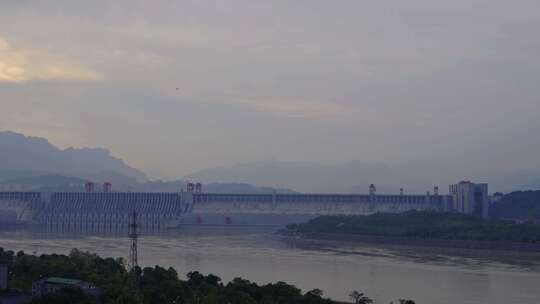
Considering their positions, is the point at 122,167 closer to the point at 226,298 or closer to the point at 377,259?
the point at 377,259

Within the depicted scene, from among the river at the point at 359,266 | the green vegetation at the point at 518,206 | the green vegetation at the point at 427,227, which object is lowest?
the river at the point at 359,266

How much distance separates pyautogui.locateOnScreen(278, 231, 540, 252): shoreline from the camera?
30.6 m

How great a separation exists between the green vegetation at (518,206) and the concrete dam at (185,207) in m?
2.75

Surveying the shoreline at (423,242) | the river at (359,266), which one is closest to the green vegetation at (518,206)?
the shoreline at (423,242)

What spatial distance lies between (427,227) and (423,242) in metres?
2.68

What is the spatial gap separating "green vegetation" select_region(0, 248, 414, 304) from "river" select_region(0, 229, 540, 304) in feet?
10.1

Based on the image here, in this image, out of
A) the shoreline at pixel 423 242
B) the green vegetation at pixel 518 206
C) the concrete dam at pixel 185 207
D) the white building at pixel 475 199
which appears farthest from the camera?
the concrete dam at pixel 185 207

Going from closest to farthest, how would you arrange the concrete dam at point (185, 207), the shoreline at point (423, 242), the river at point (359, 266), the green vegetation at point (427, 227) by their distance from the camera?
the river at point (359, 266) < the shoreline at point (423, 242) < the green vegetation at point (427, 227) < the concrete dam at point (185, 207)

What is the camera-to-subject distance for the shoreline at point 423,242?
30631mm

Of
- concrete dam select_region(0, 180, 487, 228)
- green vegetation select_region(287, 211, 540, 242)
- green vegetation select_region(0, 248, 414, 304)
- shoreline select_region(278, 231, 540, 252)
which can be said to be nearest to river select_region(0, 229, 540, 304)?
shoreline select_region(278, 231, 540, 252)

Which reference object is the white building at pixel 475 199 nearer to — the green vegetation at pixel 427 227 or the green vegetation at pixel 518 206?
the green vegetation at pixel 518 206

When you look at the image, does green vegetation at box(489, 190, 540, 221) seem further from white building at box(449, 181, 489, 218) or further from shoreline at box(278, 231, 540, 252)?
shoreline at box(278, 231, 540, 252)

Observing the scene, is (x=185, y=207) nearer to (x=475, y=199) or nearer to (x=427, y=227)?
(x=475, y=199)

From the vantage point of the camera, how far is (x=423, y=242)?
1341 inches
